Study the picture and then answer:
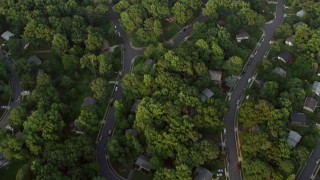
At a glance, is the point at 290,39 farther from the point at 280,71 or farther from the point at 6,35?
the point at 6,35

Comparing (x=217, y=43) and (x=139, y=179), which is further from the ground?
(x=217, y=43)

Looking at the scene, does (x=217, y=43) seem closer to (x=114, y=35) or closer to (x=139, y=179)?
(x=114, y=35)

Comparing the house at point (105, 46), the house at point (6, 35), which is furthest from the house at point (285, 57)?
the house at point (6, 35)

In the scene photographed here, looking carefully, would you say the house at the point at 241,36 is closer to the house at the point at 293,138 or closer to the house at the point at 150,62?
the house at the point at 150,62

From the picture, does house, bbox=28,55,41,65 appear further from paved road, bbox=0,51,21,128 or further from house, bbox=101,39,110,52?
house, bbox=101,39,110,52

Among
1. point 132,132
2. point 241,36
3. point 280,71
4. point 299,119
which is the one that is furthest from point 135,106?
point 241,36

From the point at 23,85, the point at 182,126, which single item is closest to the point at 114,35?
the point at 23,85
